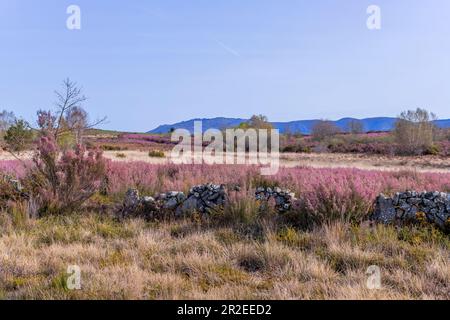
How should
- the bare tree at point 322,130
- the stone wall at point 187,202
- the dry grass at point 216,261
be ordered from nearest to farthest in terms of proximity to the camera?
the dry grass at point 216,261 < the stone wall at point 187,202 < the bare tree at point 322,130

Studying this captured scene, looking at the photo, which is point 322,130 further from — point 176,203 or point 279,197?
point 176,203

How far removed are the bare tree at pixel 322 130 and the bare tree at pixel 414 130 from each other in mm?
15932

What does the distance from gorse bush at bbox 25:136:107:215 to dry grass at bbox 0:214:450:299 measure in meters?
1.07

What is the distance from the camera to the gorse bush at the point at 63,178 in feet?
24.3

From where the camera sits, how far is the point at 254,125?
5241 centimetres

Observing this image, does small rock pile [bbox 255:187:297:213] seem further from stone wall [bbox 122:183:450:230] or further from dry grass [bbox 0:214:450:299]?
dry grass [bbox 0:214:450:299]

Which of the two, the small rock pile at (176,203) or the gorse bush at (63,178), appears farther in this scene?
the gorse bush at (63,178)

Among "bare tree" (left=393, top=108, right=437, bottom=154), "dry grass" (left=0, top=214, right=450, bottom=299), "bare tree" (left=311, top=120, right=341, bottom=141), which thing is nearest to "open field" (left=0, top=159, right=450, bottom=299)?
"dry grass" (left=0, top=214, right=450, bottom=299)

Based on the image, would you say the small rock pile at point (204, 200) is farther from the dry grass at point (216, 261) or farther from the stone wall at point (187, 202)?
the dry grass at point (216, 261)

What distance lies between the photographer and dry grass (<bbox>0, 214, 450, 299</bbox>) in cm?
373

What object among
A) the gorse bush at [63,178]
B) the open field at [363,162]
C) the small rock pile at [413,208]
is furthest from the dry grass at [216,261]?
the open field at [363,162]

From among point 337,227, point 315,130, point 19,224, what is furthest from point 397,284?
point 315,130

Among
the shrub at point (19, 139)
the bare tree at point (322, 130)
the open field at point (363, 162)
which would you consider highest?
the bare tree at point (322, 130)

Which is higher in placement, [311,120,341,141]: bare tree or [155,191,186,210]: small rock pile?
[311,120,341,141]: bare tree
